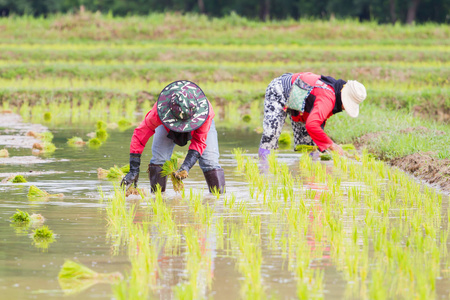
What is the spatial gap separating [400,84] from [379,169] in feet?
37.8

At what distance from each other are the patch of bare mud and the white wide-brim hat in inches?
35.1

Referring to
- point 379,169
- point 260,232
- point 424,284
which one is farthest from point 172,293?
point 379,169

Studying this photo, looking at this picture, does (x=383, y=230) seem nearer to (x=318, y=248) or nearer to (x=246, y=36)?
(x=318, y=248)

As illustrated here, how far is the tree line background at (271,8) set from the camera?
4491 centimetres

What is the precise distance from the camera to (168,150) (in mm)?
6727

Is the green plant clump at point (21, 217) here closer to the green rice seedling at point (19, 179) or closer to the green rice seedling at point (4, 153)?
the green rice seedling at point (19, 179)

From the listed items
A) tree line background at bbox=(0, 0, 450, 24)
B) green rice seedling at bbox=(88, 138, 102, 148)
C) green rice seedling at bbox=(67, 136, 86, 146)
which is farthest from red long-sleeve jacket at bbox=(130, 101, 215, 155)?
tree line background at bbox=(0, 0, 450, 24)

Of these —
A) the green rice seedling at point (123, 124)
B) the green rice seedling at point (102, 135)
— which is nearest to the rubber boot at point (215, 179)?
the green rice seedling at point (102, 135)

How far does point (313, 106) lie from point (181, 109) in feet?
8.11

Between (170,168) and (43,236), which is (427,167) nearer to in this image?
(170,168)

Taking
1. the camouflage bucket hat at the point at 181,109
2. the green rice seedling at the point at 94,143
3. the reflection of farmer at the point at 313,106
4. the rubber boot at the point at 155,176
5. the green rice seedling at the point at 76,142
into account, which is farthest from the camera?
the green rice seedling at the point at 76,142

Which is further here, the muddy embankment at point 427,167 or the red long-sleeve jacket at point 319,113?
the red long-sleeve jacket at point 319,113

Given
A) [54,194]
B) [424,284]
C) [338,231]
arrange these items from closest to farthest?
[424,284], [338,231], [54,194]

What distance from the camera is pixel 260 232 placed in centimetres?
531
